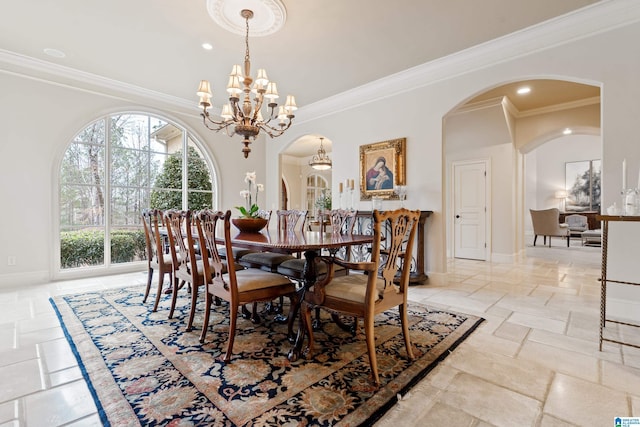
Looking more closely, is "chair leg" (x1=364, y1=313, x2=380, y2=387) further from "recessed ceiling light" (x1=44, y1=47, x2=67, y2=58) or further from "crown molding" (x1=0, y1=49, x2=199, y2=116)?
"crown molding" (x1=0, y1=49, x2=199, y2=116)

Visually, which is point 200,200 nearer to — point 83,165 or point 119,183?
point 119,183

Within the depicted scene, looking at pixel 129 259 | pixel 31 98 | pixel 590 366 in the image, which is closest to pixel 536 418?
pixel 590 366

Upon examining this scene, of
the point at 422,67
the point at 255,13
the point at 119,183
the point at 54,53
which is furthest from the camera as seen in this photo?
the point at 119,183

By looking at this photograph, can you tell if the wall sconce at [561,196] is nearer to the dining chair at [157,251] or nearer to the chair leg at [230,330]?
the chair leg at [230,330]

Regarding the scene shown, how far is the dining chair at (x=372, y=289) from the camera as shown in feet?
5.52

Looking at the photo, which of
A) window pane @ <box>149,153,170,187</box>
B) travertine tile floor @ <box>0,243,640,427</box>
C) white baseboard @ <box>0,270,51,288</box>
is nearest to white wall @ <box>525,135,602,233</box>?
travertine tile floor @ <box>0,243,640,427</box>

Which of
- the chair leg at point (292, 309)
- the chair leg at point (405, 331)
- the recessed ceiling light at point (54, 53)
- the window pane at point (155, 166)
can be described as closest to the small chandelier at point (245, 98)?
the chair leg at point (292, 309)

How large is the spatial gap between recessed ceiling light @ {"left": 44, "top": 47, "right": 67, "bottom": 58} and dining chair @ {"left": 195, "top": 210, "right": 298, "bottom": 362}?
11.5ft

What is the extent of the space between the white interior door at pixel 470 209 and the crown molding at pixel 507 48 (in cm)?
275

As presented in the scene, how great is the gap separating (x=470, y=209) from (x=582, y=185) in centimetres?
605

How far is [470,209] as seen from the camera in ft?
19.9

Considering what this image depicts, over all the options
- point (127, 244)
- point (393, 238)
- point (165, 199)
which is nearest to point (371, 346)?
point (393, 238)

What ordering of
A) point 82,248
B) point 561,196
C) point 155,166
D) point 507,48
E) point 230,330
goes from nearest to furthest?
point 230,330
point 507,48
point 82,248
point 155,166
point 561,196

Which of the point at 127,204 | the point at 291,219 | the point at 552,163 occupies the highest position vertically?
the point at 552,163
